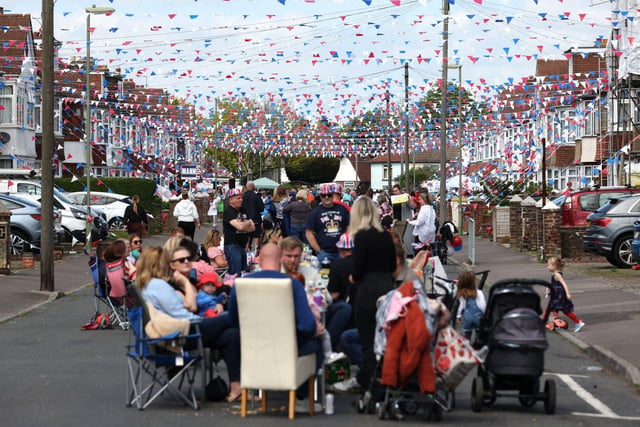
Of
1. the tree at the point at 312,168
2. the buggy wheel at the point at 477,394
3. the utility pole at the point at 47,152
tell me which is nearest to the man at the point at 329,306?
the buggy wheel at the point at 477,394

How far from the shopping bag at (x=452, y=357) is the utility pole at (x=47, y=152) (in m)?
13.9

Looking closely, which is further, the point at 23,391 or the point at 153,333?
the point at 23,391

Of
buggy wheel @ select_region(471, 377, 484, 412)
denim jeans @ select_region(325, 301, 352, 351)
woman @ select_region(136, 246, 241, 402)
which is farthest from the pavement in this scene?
woman @ select_region(136, 246, 241, 402)

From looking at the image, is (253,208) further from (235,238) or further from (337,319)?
(337,319)

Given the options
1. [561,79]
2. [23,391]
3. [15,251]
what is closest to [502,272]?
[15,251]

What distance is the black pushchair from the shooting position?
9.64 metres

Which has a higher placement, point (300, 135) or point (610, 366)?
point (300, 135)

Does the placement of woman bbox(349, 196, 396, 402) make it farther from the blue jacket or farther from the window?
the window

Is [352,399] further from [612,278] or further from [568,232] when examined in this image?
[568,232]

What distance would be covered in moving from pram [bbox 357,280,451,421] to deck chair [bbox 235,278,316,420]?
70 centimetres

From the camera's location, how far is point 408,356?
911 cm

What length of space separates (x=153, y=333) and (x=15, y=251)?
21228 mm

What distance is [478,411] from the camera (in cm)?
985

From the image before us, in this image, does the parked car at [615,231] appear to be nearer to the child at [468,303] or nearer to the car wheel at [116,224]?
the child at [468,303]
